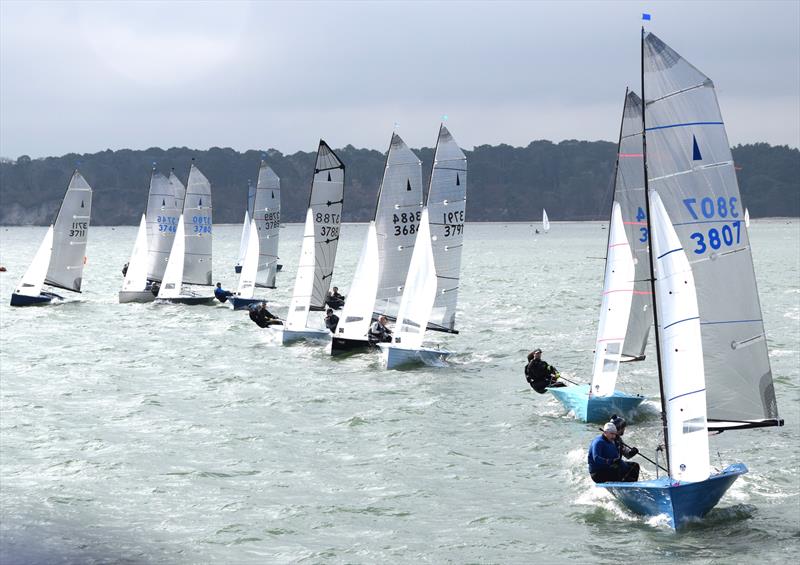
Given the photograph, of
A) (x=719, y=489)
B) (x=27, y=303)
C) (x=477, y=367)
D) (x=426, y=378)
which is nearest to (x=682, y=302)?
(x=719, y=489)

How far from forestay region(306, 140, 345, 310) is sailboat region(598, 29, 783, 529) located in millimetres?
19573

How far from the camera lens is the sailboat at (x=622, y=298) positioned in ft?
67.2

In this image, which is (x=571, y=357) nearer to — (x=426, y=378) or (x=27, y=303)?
(x=426, y=378)

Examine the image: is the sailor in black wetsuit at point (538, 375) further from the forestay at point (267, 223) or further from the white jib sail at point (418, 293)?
the forestay at point (267, 223)


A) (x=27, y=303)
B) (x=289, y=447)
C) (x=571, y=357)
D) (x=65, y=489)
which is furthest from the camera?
(x=27, y=303)

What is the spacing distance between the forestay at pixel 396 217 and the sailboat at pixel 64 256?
857 inches

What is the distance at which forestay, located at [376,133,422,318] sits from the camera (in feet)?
Answer: 100

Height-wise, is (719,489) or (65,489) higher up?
(719,489)

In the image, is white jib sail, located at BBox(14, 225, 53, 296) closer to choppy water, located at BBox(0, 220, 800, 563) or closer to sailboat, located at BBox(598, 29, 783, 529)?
choppy water, located at BBox(0, 220, 800, 563)

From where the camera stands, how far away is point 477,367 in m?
29.7

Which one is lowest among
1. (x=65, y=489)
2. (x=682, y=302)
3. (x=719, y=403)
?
(x=65, y=489)

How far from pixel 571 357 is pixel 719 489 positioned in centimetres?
1748

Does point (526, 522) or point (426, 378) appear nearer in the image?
point (526, 522)

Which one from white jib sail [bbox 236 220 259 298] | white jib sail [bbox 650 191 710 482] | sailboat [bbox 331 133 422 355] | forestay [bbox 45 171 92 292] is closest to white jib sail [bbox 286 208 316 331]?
sailboat [bbox 331 133 422 355]
